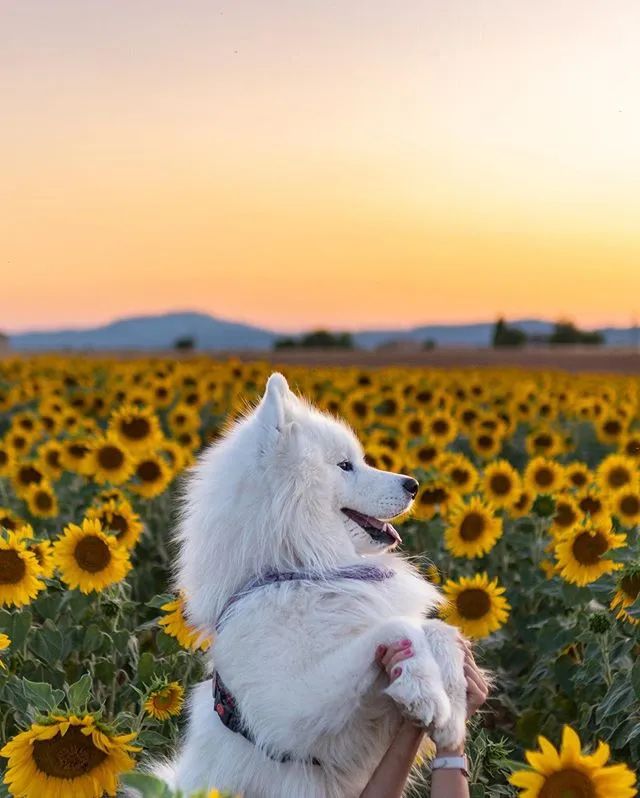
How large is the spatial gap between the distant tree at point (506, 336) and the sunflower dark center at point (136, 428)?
6365cm

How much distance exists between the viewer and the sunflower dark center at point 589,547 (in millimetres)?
4754

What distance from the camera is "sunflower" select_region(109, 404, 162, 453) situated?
790 centimetres

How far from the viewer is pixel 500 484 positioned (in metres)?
6.80

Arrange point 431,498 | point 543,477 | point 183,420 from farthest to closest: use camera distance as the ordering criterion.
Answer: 1. point 183,420
2. point 543,477
3. point 431,498

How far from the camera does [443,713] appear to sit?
7.61 ft

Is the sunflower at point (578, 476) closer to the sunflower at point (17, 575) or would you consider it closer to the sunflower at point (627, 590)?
the sunflower at point (627, 590)

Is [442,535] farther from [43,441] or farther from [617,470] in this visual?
[43,441]

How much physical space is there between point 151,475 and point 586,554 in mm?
3536

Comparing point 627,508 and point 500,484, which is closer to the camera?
point 627,508

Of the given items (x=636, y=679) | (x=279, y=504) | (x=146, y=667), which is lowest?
(x=146, y=667)

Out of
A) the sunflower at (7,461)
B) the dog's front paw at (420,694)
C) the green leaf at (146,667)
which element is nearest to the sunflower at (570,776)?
the dog's front paw at (420,694)

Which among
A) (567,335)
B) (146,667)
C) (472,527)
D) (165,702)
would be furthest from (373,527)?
(567,335)

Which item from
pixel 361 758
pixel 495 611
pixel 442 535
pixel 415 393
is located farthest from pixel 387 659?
pixel 415 393

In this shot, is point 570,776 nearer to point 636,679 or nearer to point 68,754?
point 68,754
